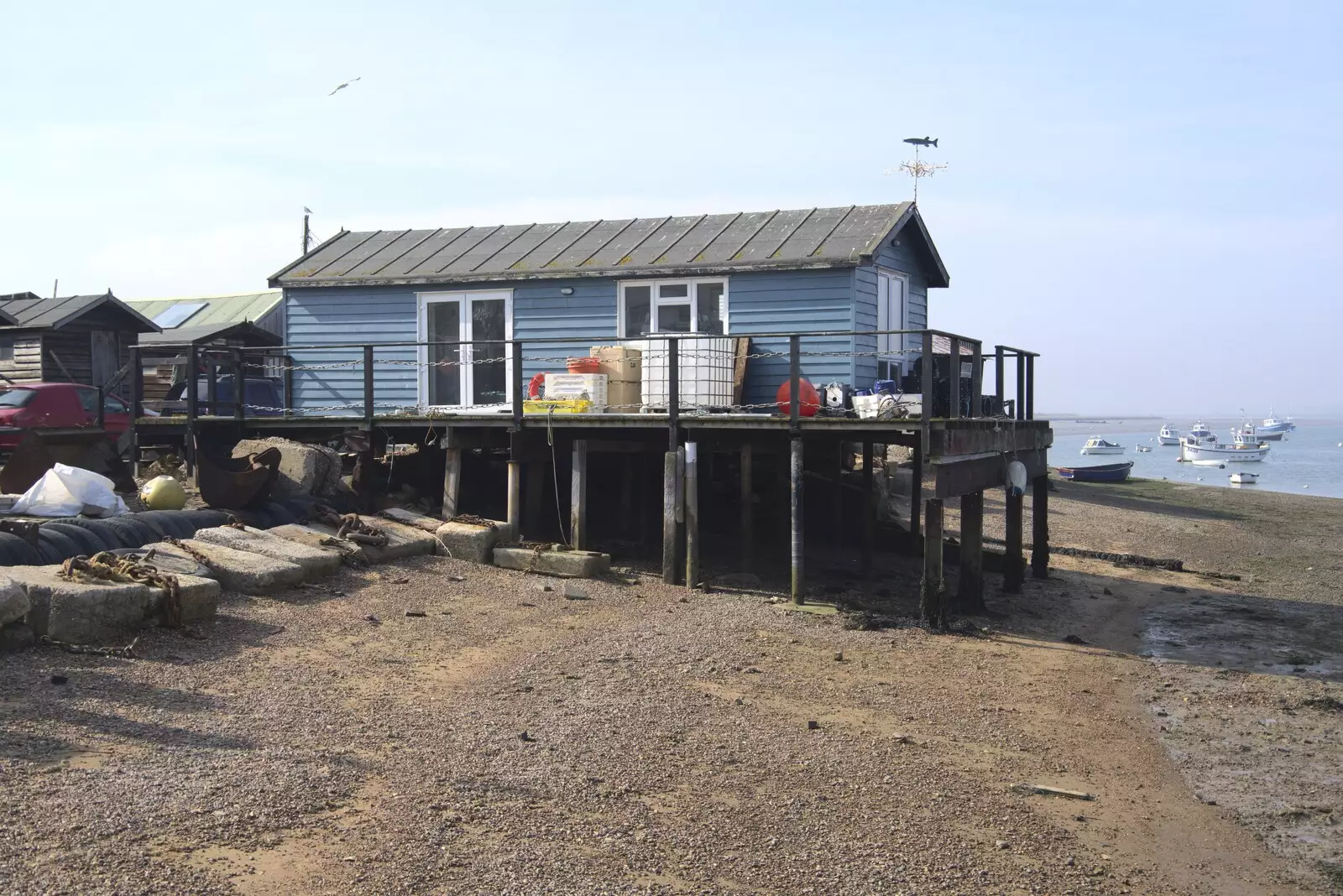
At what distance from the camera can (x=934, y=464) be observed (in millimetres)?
13078

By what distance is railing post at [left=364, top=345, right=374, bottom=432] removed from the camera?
16.3 m

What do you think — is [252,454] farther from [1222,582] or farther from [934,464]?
[1222,582]

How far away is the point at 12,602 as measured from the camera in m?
8.67

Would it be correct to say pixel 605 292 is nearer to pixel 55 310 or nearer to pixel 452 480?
pixel 452 480

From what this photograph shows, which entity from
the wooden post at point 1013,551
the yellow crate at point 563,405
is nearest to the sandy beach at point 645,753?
the yellow crate at point 563,405

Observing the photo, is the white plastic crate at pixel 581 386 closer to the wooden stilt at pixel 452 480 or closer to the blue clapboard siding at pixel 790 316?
the wooden stilt at pixel 452 480

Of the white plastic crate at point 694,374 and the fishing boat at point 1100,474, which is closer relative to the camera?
the white plastic crate at point 694,374

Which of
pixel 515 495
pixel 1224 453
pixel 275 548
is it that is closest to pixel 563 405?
pixel 515 495

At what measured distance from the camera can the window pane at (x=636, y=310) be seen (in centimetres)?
1736

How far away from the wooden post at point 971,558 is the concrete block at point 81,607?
9.43m

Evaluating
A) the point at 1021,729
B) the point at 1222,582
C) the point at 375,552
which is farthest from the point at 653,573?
the point at 1222,582

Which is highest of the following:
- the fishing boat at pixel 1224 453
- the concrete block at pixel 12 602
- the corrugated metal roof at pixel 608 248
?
the corrugated metal roof at pixel 608 248

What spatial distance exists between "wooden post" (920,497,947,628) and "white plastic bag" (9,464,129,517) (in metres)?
8.80

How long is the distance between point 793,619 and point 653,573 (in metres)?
2.69
